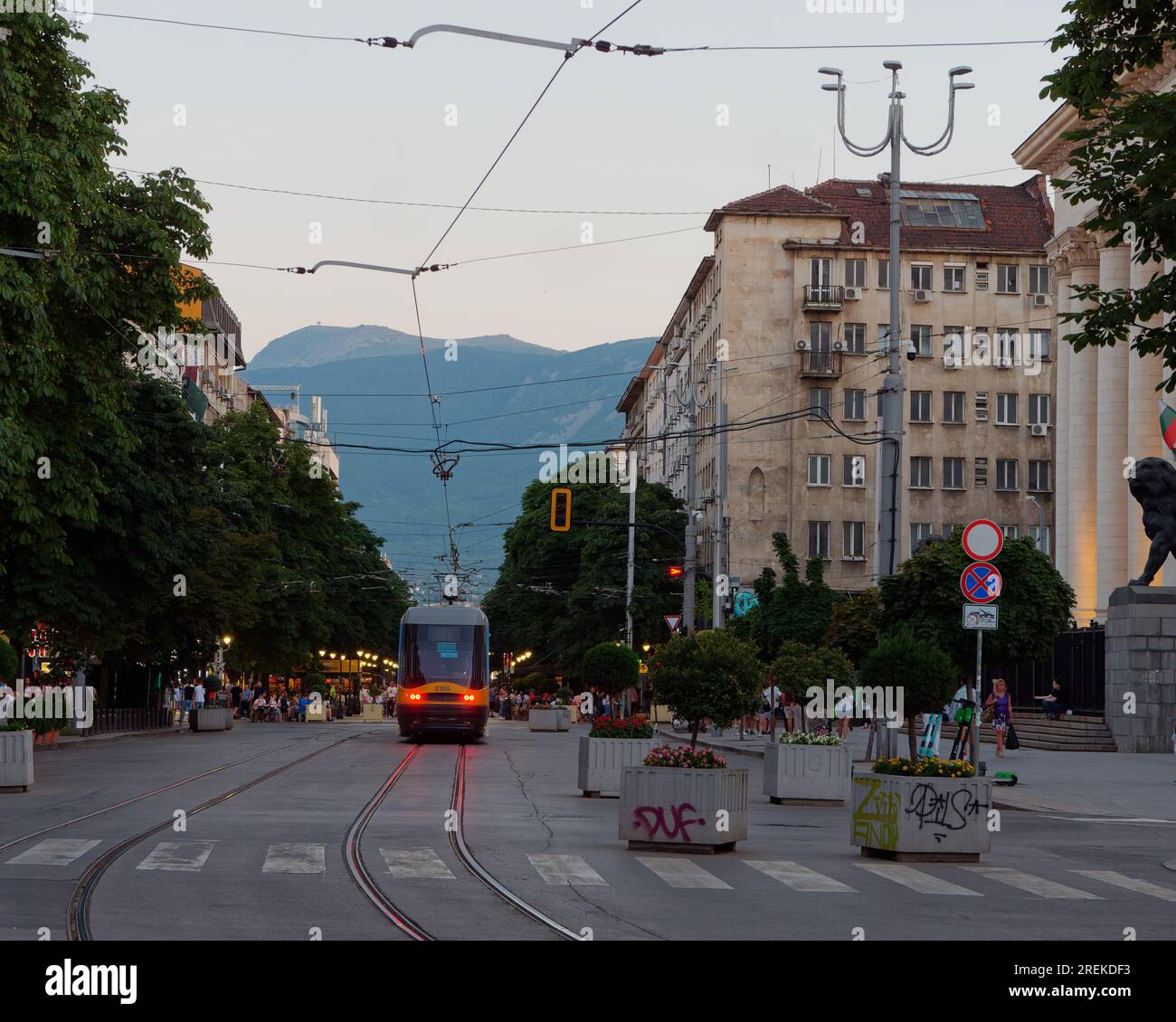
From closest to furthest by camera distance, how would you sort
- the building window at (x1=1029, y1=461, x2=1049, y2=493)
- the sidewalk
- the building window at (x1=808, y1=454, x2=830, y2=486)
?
the sidewalk
the building window at (x1=808, y1=454, x2=830, y2=486)
the building window at (x1=1029, y1=461, x2=1049, y2=493)

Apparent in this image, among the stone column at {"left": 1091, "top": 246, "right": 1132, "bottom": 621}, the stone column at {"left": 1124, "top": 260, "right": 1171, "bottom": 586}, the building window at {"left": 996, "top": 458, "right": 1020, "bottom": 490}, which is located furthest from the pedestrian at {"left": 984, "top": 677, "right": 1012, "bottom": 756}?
the building window at {"left": 996, "top": 458, "right": 1020, "bottom": 490}

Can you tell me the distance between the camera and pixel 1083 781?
31781 mm

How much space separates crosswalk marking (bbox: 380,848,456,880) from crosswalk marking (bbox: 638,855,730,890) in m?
1.86

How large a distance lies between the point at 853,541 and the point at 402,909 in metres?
71.4

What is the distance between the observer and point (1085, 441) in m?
63.9

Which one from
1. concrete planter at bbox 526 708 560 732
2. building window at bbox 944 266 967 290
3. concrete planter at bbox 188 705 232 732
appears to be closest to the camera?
concrete planter at bbox 188 705 232 732

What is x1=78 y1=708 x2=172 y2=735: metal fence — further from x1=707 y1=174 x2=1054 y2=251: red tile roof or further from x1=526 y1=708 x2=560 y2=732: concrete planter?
x1=707 y1=174 x2=1054 y2=251: red tile roof

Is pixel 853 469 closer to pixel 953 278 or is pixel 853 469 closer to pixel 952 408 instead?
pixel 952 408

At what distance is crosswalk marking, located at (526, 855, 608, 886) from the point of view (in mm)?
15070

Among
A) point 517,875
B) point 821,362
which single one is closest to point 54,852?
point 517,875

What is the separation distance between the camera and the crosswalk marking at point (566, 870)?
15.1 meters

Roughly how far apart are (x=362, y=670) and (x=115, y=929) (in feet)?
519

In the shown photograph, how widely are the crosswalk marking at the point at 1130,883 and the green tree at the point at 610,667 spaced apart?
36241 mm
